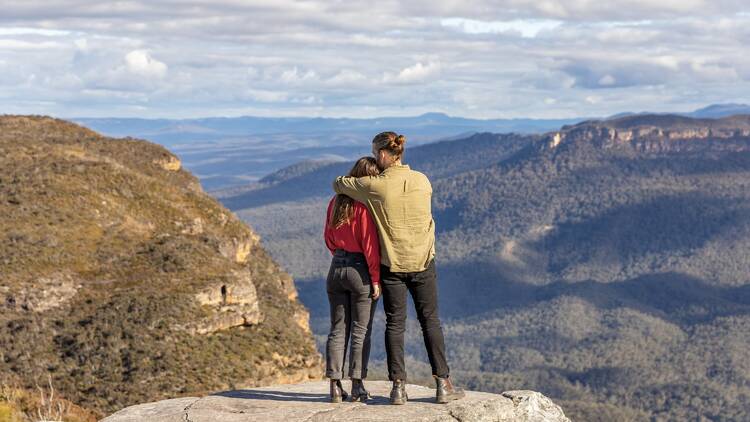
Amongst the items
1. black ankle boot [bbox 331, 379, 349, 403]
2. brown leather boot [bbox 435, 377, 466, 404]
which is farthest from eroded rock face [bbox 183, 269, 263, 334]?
brown leather boot [bbox 435, 377, 466, 404]

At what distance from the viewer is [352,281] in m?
17.5

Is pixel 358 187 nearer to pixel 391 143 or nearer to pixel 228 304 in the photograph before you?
pixel 391 143

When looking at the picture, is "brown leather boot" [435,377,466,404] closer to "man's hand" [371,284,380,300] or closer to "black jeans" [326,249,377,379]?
"black jeans" [326,249,377,379]

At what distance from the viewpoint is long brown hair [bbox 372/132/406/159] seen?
1734 centimetres

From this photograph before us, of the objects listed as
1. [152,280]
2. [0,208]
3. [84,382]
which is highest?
[0,208]

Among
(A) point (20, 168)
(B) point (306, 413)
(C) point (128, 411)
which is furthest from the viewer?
(A) point (20, 168)

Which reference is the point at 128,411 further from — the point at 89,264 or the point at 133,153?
the point at 133,153

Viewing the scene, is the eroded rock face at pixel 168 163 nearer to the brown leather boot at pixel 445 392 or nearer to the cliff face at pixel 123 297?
the cliff face at pixel 123 297

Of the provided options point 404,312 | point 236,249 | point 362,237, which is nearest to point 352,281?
point 362,237

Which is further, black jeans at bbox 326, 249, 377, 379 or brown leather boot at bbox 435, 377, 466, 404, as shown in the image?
brown leather boot at bbox 435, 377, 466, 404

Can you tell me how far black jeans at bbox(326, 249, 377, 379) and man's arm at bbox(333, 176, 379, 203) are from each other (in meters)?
1.13

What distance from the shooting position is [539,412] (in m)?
17.9

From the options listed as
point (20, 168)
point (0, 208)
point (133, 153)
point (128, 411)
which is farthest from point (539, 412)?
point (133, 153)

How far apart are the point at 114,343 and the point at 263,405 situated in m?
33.6
